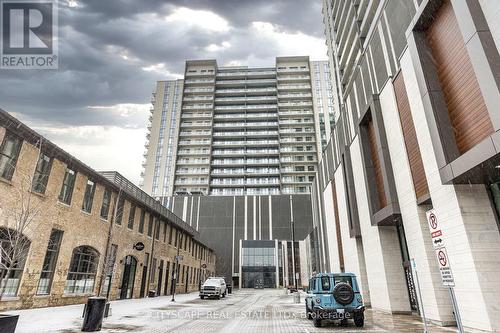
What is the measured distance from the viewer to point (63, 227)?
17078mm

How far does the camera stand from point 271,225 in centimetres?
7606

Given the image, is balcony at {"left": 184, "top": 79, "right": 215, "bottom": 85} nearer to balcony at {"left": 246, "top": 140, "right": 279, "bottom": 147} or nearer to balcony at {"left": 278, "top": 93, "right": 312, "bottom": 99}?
balcony at {"left": 278, "top": 93, "right": 312, "bottom": 99}

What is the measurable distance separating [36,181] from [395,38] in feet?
68.5

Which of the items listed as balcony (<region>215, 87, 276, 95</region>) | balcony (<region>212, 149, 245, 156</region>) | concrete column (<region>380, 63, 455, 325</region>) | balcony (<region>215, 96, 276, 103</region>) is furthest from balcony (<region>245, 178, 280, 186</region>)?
concrete column (<region>380, 63, 455, 325</region>)

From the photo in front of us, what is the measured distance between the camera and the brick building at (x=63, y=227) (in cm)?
1357

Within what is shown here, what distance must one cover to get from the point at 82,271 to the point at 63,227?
3852 mm

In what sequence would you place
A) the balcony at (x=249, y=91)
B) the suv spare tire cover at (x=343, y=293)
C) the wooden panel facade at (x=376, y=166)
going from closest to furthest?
the suv spare tire cover at (x=343, y=293) < the wooden panel facade at (x=376, y=166) < the balcony at (x=249, y=91)

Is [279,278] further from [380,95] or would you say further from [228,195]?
[380,95]

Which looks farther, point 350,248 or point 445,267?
point 350,248

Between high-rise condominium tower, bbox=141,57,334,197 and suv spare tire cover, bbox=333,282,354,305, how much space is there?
7310cm

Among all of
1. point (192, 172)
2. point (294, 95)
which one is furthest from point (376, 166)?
point (294, 95)

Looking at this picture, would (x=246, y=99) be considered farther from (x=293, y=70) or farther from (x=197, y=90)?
(x=293, y=70)

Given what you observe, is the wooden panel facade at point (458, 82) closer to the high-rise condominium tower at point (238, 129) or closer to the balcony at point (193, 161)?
the high-rise condominium tower at point (238, 129)

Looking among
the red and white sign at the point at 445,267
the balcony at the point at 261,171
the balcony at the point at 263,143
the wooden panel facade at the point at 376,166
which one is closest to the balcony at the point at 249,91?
the balcony at the point at 263,143
